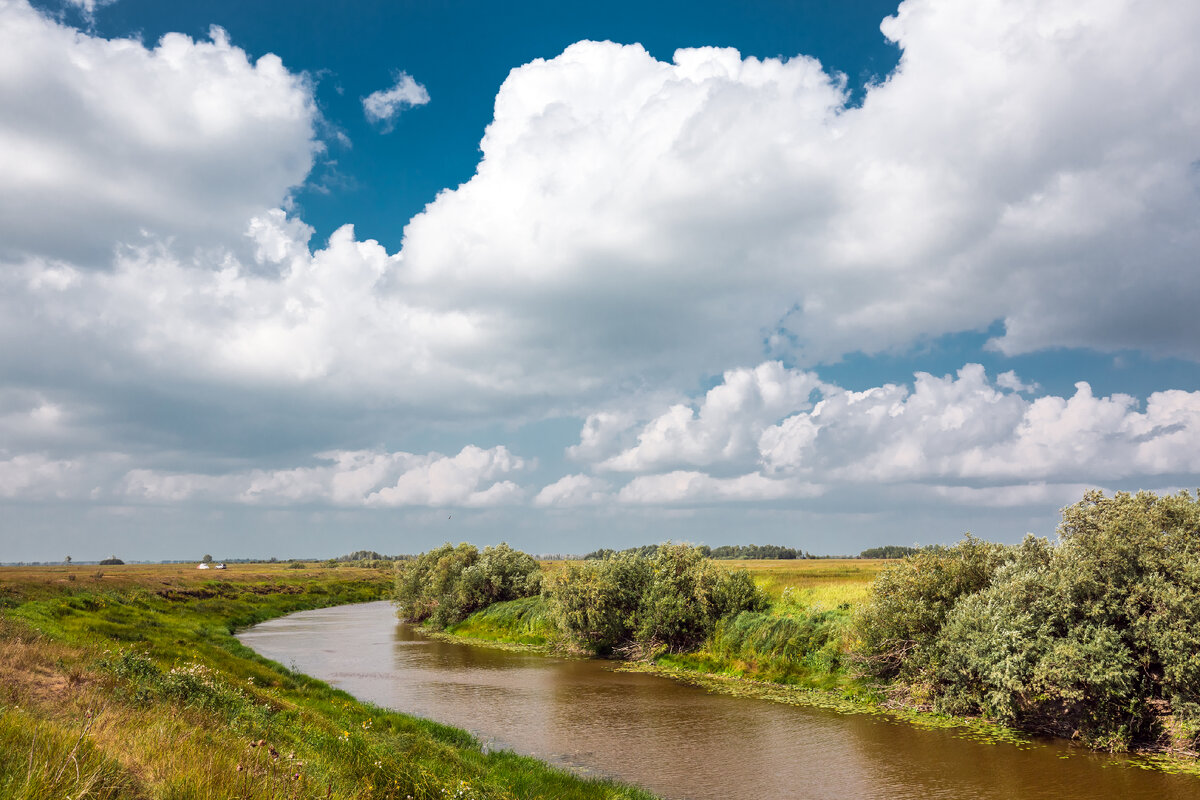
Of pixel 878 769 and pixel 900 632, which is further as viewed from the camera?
pixel 900 632

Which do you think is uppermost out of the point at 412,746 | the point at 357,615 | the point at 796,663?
the point at 412,746

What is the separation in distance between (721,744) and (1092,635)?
12.9 meters

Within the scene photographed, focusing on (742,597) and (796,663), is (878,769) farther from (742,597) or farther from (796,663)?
(742,597)

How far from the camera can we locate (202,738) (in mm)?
10906

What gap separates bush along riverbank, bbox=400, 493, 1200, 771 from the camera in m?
20.7

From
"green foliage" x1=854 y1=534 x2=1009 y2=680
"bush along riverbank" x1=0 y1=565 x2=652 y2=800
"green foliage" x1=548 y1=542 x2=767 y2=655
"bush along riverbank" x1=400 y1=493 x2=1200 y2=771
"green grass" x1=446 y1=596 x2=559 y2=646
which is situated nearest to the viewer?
"bush along riverbank" x1=0 y1=565 x2=652 y2=800

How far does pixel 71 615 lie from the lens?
40.2m

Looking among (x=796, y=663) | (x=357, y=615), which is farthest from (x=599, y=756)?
(x=357, y=615)

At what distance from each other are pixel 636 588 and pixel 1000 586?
80.6 ft

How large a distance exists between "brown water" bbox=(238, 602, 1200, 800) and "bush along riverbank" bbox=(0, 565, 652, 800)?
305 centimetres

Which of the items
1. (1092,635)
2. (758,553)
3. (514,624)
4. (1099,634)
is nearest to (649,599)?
(514,624)

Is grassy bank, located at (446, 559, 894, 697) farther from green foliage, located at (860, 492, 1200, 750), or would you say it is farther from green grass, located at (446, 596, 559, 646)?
green grass, located at (446, 596, 559, 646)

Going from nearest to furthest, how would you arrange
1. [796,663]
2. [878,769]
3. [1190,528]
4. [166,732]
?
[166,732] → [878,769] → [1190,528] → [796,663]

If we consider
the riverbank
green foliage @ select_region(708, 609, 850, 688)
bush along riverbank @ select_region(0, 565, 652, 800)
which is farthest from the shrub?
bush along riverbank @ select_region(0, 565, 652, 800)
